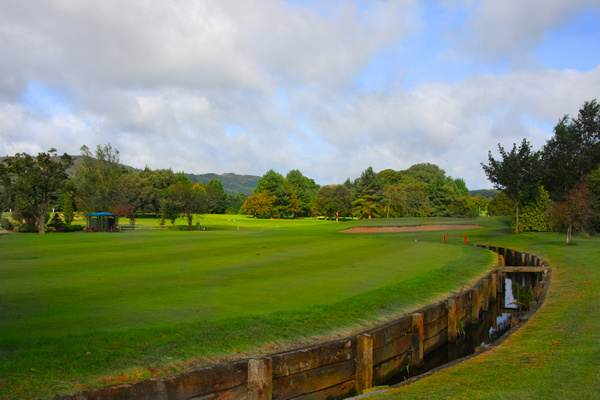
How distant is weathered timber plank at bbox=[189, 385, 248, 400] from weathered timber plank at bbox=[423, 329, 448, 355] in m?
6.23

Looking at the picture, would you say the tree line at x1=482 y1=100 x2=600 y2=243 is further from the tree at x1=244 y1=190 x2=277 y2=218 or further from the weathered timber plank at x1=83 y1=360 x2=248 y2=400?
the tree at x1=244 y1=190 x2=277 y2=218

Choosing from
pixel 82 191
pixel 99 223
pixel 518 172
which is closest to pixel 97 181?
pixel 82 191

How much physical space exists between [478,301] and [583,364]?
8.97m

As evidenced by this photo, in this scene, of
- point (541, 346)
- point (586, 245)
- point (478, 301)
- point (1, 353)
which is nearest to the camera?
point (1, 353)

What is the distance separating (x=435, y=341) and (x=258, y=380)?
7.04 meters

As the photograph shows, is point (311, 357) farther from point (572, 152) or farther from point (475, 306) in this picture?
point (572, 152)

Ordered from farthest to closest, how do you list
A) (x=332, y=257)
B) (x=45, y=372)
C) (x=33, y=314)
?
(x=332, y=257) < (x=33, y=314) < (x=45, y=372)

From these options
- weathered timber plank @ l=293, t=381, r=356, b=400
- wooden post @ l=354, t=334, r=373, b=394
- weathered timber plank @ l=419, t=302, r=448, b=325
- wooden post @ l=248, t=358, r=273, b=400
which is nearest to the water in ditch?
weathered timber plank @ l=419, t=302, r=448, b=325

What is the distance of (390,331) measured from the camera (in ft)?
31.6

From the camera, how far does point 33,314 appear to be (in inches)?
370

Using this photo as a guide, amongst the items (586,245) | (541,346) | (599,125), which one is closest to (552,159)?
(599,125)

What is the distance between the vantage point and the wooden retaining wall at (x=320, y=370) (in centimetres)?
632

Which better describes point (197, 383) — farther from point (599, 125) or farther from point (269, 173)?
point (269, 173)

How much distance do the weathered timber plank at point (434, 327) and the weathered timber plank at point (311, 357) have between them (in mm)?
3576
